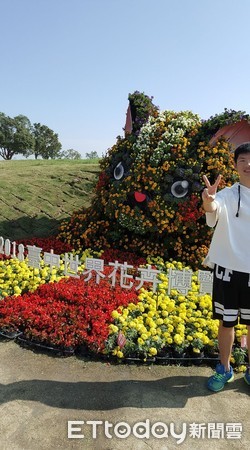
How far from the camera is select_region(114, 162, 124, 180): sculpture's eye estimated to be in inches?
245

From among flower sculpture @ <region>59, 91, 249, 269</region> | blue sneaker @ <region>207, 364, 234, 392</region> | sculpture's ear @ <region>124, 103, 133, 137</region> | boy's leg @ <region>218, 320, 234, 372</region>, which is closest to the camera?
boy's leg @ <region>218, 320, 234, 372</region>

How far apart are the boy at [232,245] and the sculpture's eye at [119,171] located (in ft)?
11.9

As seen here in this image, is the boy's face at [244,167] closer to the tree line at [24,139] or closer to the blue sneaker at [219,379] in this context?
the blue sneaker at [219,379]

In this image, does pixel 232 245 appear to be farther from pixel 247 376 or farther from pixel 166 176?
pixel 166 176

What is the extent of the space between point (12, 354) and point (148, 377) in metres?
1.30

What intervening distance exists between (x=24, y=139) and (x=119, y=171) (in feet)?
132

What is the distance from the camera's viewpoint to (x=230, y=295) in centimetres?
275

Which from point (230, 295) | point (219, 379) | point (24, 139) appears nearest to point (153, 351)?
point (219, 379)

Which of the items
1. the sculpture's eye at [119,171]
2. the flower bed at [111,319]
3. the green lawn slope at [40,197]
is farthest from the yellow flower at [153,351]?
the green lawn slope at [40,197]

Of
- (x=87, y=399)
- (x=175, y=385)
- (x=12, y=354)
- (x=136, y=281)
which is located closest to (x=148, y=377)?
(x=175, y=385)

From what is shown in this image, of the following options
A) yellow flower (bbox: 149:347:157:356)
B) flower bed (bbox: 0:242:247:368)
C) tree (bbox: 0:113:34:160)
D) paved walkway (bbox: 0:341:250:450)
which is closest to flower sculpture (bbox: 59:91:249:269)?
flower bed (bbox: 0:242:247:368)

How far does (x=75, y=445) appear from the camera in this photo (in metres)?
2.46

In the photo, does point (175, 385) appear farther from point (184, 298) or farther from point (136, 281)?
point (136, 281)

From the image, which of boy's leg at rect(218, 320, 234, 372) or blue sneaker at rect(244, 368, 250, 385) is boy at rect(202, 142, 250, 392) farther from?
blue sneaker at rect(244, 368, 250, 385)
